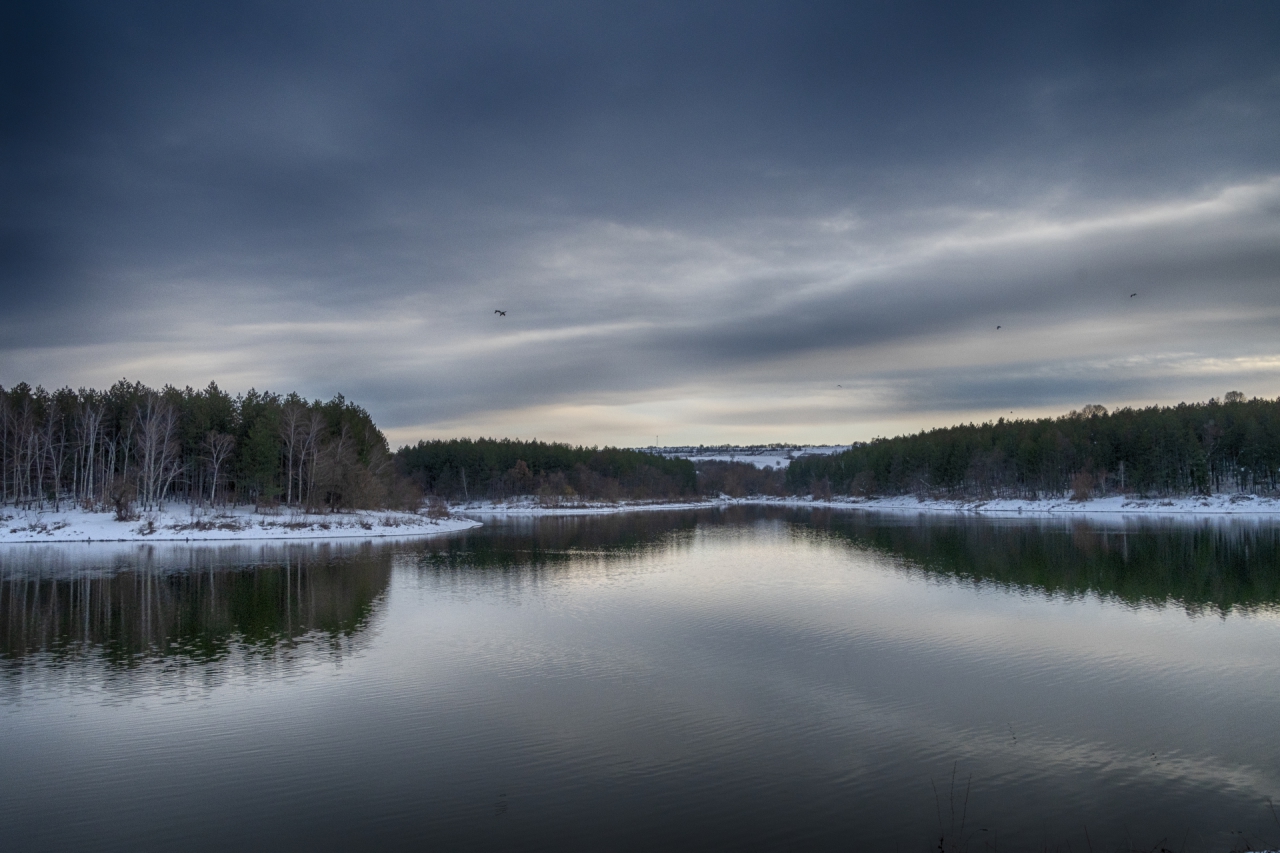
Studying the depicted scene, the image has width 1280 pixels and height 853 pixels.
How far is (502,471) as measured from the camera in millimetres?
140750

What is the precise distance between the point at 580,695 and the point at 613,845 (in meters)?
6.86

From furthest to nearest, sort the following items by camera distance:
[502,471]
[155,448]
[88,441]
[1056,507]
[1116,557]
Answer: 1. [502,471]
2. [1056,507]
3. [88,441]
4. [155,448]
5. [1116,557]

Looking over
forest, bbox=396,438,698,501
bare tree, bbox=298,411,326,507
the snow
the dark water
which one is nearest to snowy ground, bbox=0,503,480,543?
bare tree, bbox=298,411,326,507

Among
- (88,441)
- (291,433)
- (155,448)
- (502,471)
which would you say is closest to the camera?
(155,448)

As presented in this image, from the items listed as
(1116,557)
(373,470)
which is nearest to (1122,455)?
(1116,557)

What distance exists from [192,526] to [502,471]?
269 feet

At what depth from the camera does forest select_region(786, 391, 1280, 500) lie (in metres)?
97.3

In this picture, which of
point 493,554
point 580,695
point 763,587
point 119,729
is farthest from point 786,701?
point 493,554

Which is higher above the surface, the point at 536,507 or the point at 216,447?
the point at 216,447

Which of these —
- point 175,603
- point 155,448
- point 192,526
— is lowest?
point 175,603

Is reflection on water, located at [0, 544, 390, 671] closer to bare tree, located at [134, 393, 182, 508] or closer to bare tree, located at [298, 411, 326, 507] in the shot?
bare tree, located at [134, 393, 182, 508]

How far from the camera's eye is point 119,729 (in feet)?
46.0

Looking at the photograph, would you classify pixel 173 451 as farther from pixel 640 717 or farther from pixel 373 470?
pixel 640 717

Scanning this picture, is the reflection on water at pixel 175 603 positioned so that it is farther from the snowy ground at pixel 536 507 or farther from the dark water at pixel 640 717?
the snowy ground at pixel 536 507
